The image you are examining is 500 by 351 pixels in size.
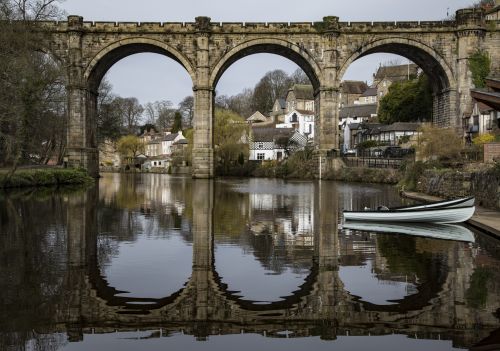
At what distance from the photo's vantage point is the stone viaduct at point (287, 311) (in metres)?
5.69

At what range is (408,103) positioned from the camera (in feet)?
219

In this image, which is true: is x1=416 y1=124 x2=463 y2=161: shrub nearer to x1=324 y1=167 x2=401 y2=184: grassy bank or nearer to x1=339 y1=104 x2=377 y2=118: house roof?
x1=324 y1=167 x2=401 y2=184: grassy bank

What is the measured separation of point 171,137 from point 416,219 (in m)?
98.1

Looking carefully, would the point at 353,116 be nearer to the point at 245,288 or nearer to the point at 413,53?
the point at 413,53

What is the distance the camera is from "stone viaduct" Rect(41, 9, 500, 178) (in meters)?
40.1

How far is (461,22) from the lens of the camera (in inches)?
1570

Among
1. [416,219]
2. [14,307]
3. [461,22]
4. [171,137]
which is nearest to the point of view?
[14,307]

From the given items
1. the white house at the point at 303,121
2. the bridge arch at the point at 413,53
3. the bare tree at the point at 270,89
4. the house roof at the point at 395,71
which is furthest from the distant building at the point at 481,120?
the bare tree at the point at 270,89

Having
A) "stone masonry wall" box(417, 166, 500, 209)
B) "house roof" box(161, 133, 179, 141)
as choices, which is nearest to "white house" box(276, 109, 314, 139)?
"house roof" box(161, 133, 179, 141)

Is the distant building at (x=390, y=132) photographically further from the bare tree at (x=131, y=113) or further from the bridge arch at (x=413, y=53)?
the bare tree at (x=131, y=113)

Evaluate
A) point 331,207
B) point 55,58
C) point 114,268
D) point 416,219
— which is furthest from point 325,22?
point 114,268

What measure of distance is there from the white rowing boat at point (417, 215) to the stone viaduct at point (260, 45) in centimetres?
2702

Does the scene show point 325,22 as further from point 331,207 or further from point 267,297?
point 267,297

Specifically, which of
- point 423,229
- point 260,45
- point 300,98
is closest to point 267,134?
point 300,98
